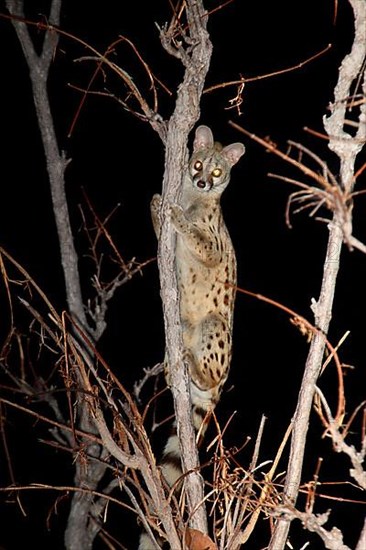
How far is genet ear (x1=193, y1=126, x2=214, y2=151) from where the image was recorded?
357 cm

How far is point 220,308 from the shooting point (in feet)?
11.1

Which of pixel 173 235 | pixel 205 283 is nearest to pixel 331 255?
pixel 173 235

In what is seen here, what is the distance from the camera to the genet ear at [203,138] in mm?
3568

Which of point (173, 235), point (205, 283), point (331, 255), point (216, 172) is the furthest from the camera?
point (216, 172)

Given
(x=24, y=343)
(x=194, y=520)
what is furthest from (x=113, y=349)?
(x=194, y=520)

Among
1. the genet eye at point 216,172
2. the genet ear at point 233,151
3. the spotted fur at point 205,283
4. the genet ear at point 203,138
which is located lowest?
the spotted fur at point 205,283

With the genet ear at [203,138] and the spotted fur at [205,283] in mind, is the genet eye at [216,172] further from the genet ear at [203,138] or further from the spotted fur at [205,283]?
the genet ear at [203,138]

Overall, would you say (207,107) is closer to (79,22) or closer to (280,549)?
(79,22)

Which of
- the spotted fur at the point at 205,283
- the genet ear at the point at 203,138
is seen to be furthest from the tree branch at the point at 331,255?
the genet ear at the point at 203,138

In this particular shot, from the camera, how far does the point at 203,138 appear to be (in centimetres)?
358

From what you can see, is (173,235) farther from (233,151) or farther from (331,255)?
(233,151)

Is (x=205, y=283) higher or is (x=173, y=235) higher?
(x=173, y=235)

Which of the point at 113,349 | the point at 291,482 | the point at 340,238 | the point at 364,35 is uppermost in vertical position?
the point at 364,35

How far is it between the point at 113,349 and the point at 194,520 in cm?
303
